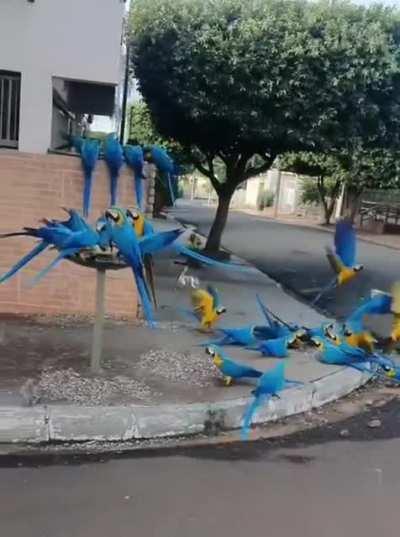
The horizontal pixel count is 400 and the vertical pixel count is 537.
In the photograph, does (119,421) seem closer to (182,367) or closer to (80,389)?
(80,389)

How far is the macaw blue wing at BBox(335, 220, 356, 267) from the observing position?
5832 millimetres

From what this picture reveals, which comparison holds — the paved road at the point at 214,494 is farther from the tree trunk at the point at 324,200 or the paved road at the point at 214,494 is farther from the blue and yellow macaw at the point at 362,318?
the tree trunk at the point at 324,200

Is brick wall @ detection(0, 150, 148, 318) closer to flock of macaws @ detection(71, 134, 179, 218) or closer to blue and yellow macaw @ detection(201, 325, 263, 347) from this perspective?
flock of macaws @ detection(71, 134, 179, 218)

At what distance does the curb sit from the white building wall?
163 inches

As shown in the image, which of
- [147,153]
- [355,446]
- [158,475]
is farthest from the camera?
[147,153]

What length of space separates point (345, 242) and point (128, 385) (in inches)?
89.6

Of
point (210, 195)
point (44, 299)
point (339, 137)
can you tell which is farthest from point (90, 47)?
point (210, 195)

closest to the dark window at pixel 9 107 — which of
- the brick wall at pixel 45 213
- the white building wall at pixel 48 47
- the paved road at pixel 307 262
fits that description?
the white building wall at pixel 48 47

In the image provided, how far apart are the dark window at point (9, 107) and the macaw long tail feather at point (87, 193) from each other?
4.93ft

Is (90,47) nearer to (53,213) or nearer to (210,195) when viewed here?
(53,213)

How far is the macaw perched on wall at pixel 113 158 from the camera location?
6.67m

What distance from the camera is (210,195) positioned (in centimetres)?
6694

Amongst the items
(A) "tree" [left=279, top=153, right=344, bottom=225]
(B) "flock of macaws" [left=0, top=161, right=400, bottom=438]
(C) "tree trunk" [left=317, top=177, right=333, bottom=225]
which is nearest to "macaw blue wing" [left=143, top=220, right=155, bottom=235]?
(B) "flock of macaws" [left=0, top=161, right=400, bottom=438]

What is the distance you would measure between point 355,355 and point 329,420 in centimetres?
121
